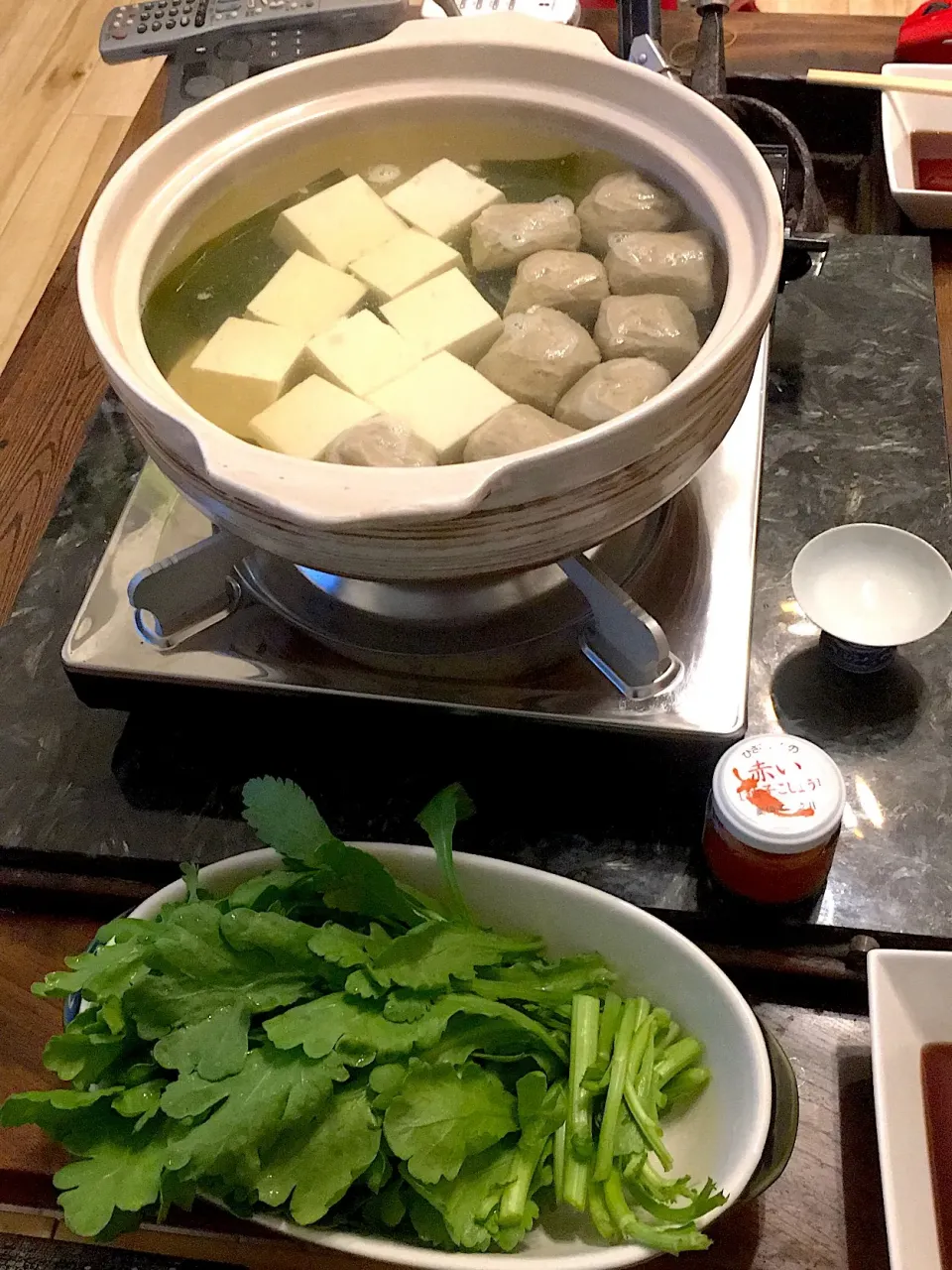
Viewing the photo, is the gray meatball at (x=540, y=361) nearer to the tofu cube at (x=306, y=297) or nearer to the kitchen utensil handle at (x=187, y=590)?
the tofu cube at (x=306, y=297)

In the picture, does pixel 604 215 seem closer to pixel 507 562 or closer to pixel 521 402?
pixel 521 402

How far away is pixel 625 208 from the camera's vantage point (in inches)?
38.1

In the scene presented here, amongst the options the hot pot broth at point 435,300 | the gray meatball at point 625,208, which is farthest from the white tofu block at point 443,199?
the gray meatball at point 625,208

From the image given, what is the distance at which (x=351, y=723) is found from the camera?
94 centimetres

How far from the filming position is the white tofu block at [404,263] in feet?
3.22

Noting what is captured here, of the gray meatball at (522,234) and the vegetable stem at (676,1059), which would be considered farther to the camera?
the gray meatball at (522,234)

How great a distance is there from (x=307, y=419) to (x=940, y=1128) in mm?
742

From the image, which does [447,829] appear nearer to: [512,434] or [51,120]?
[512,434]

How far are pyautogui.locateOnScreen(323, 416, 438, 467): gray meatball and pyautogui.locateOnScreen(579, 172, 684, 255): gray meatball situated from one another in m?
0.31

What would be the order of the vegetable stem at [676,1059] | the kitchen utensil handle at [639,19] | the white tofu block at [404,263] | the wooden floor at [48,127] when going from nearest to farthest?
the vegetable stem at [676,1059] → the white tofu block at [404,263] → the kitchen utensil handle at [639,19] → the wooden floor at [48,127]

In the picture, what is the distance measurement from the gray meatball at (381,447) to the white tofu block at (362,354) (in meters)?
0.08

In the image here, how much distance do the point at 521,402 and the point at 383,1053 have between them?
521 millimetres

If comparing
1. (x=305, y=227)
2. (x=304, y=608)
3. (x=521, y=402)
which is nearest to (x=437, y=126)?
(x=305, y=227)

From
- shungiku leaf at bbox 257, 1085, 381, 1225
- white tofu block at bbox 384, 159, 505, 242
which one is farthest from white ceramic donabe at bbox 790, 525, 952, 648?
shungiku leaf at bbox 257, 1085, 381, 1225
